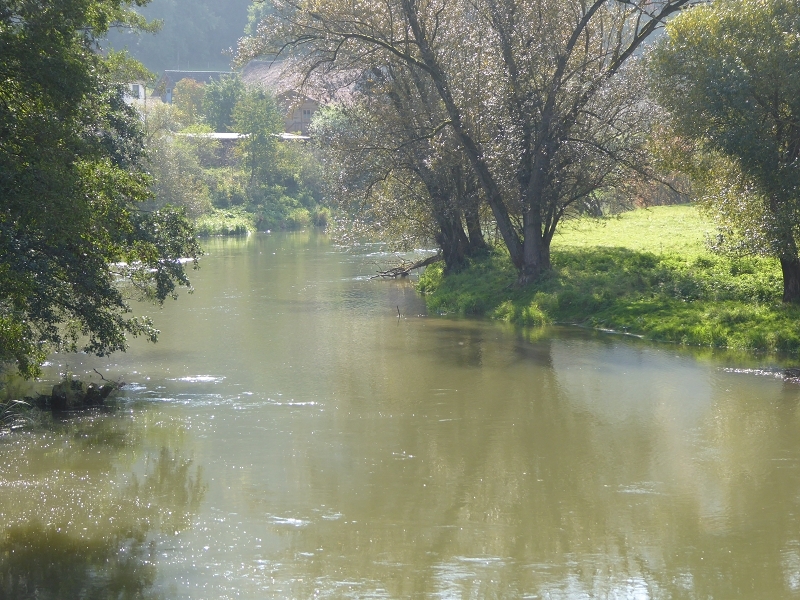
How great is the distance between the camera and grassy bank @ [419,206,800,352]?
2023cm

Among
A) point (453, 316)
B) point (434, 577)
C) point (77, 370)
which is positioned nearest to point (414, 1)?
point (453, 316)

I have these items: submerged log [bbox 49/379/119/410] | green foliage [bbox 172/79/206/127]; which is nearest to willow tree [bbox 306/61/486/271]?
submerged log [bbox 49/379/119/410]

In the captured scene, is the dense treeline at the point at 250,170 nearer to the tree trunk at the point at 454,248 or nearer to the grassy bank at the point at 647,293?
the tree trunk at the point at 454,248

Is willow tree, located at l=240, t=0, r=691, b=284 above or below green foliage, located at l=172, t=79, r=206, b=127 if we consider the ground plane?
below

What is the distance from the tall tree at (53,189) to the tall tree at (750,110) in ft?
37.5

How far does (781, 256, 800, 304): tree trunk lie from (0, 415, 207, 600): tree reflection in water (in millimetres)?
13415

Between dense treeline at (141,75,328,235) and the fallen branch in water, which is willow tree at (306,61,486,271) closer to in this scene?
the fallen branch in water

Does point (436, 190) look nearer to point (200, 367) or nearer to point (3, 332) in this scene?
point (200, 367)

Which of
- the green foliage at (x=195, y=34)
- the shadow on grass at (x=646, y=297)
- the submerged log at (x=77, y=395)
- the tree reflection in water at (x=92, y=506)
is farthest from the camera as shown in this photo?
the green foliage at (x=195, y=34)

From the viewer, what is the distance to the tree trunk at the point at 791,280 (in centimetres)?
1991

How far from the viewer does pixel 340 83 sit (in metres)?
30.0

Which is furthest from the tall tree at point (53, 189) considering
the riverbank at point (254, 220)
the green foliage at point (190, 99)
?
the green foliage at point (190, 99)

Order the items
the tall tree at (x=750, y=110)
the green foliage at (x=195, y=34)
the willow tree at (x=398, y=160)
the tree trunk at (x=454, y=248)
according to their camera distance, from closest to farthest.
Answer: the tall tree at (x=750, y=110) < the willow tree at (x=398, y=160) < the tree trunk at (x=454, y=248) < the green foliage at (x=195, y=34)

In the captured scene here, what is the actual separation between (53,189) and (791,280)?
1574cm
